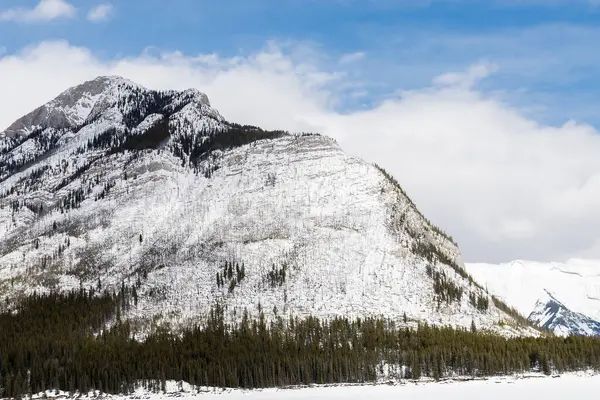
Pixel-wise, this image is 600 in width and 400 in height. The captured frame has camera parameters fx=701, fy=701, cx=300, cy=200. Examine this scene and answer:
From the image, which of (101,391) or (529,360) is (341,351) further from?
(101,391)

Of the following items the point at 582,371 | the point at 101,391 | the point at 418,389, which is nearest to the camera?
the point at 418,389

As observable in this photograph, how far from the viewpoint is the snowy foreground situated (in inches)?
5817

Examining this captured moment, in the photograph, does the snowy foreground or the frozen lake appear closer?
the frozen lake

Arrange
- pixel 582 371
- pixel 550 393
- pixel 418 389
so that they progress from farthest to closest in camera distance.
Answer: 1. pixel 582 371
2. pixel 418 389
3. pixel 550 393

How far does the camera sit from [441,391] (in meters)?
160

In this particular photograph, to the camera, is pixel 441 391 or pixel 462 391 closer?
pixel 462 391

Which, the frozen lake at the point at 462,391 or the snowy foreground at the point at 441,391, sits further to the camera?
the snowy foreground at the point at 441,391

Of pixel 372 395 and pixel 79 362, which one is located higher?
pixel 79 362

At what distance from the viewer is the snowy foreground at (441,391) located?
147750 mm

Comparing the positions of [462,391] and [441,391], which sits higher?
[441,391]

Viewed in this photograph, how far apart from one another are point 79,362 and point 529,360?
12657 centimetres

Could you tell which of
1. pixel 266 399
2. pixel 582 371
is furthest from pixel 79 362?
pixel 582 371

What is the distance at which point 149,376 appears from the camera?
619 feet

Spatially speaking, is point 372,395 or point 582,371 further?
point 582,371
